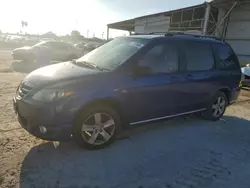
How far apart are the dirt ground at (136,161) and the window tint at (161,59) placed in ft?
4.09

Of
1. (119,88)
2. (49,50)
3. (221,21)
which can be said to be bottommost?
(119,88)

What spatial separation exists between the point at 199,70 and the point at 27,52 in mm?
11864

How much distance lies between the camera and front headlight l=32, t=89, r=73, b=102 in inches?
130

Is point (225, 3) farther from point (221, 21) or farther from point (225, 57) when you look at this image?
point (225, 57)

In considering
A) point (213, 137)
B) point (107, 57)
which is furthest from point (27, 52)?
point (213, 137)

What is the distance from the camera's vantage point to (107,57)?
4305mm

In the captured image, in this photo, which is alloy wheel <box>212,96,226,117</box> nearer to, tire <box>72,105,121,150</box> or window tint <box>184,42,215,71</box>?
window tint <box>184,42,215,71</box>

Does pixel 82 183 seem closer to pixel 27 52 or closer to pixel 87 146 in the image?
pixel 87 146

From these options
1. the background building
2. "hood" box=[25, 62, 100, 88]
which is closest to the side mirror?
"hood" box=[25, 62, 100, 88]

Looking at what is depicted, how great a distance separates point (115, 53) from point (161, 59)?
82cm

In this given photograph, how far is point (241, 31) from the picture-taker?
63.2ft

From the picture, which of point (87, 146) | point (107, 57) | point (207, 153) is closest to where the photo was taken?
point (87, 146)

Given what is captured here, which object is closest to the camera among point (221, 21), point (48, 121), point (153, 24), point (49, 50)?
point (48, 121)

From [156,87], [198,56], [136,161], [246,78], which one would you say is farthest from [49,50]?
[136,161]
